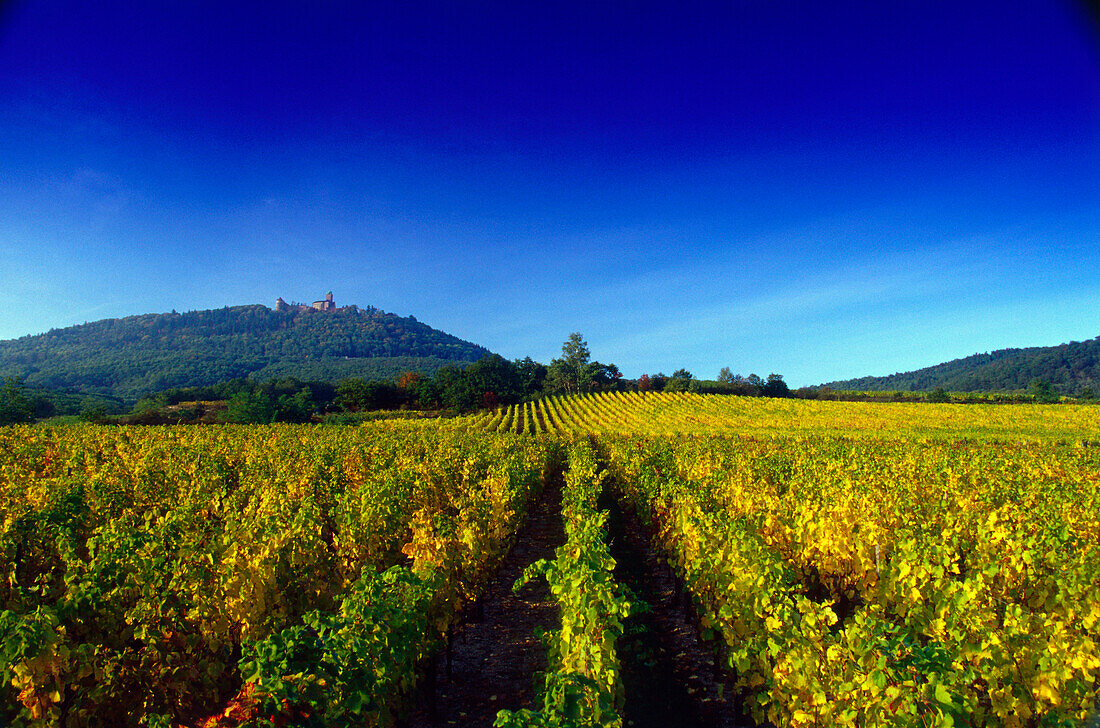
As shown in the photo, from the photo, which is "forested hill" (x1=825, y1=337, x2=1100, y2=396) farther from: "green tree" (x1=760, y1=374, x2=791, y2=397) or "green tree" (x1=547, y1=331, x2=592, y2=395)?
"green tree" (x1=547, y1=331, x2=592, y2=395)

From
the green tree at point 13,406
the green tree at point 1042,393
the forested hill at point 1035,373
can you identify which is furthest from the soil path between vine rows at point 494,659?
the forested hill at point 1035,373

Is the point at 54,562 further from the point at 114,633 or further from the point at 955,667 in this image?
the point at 955,667

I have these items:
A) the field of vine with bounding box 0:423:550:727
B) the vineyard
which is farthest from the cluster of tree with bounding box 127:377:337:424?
the field of vine with bounding box 0:423:550:727

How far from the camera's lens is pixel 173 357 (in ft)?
463

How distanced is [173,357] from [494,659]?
571 feet

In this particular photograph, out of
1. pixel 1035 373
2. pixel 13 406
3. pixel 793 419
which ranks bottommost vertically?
pixel 793 419

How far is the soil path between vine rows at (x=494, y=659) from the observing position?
572 centimetres

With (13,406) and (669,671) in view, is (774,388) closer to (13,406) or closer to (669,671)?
(669,671)

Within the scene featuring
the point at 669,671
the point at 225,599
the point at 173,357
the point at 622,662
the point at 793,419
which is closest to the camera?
the point at 225,599

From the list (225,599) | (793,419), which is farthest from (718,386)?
(225,599)

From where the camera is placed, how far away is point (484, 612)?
8.42 meters

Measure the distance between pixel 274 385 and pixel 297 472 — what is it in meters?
69.0

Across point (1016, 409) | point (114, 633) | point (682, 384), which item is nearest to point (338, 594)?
point (114, 633)

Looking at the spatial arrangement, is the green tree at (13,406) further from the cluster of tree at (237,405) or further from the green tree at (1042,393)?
the green tree at (1042,393)
